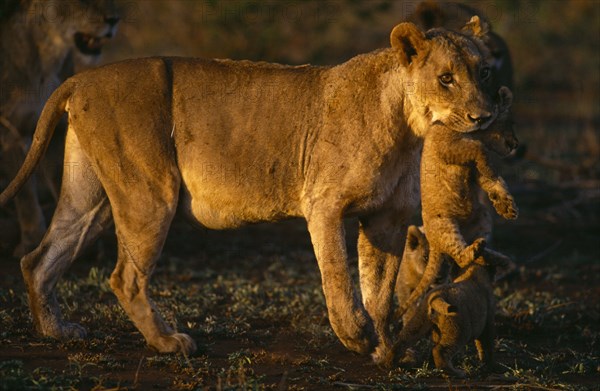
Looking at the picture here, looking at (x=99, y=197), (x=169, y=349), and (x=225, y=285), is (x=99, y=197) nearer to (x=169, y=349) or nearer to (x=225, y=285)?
(x=169, y=349)

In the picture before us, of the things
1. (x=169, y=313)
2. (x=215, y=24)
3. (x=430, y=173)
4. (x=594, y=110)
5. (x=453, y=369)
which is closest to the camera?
(x=453, y=369)

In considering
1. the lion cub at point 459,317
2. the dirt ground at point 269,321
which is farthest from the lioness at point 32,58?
the lion cub at point 459,317

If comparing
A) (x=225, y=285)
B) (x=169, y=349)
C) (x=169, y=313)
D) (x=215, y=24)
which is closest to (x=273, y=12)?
(x=215, y=24)

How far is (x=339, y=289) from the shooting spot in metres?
5.72

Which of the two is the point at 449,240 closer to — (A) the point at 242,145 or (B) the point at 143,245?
(A) the point at 242,145

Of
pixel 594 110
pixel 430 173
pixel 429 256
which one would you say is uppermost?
pixel 430 173

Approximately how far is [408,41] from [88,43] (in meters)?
4.51

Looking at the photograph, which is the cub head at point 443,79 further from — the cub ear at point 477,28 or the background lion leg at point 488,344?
the background lion leg at point 488,344

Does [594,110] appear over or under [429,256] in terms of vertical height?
under

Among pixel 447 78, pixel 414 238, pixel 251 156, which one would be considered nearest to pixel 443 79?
pixel 447 78

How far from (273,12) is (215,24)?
0.83 metres

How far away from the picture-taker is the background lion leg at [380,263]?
6133 mm

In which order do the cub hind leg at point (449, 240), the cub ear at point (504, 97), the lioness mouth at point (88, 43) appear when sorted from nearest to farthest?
the cub hind leg at point (449, 240) < the cub ear at point (504, 97) < the lioness mouth at point (88, 43)

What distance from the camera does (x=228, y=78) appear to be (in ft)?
20.3
